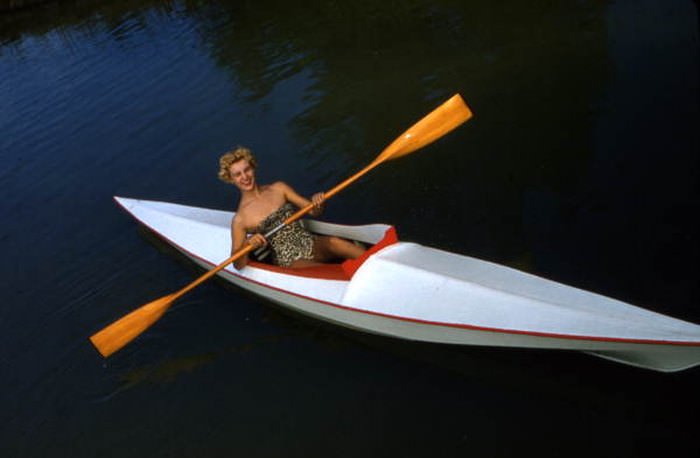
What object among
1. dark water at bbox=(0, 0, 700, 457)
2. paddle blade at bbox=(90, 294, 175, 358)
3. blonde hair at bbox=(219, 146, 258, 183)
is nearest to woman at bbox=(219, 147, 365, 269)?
blonde hair at bbox=(219, 146, 258, 183)

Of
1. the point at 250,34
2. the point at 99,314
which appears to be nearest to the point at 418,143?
the point at 99,314

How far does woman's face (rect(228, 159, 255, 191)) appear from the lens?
4.48m

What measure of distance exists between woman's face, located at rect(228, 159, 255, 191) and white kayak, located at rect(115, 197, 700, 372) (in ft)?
2.37

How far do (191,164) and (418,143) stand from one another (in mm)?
4228

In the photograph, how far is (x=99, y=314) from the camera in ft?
18.5

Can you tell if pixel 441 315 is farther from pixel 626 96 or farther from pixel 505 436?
pixel 626 96

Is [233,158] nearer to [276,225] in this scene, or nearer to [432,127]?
[276,225]

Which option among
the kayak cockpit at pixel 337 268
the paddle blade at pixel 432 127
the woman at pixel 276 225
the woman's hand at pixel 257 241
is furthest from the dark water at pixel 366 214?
the paddle blade at pixel 432 127

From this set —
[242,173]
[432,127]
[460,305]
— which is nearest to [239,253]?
[242,173]

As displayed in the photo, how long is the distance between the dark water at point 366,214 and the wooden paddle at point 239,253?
1.35 feet

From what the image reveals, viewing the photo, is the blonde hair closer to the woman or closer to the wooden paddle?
the woman

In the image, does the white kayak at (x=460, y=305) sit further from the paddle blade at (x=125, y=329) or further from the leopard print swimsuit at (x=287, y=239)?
the paddle blade at (x=125, y=329)

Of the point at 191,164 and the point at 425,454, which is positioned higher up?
the point at 191,164

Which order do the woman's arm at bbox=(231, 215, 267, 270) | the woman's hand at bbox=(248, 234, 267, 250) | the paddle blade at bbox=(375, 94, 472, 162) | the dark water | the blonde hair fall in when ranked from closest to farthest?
the dark water, the blonde hair, the woman's hand at bbox=(248, 234, 267, 250), the woman's arm at bbox=(231, 215, 267, 270), the paddle blade at bbox=(375, 94, 472, 162)
